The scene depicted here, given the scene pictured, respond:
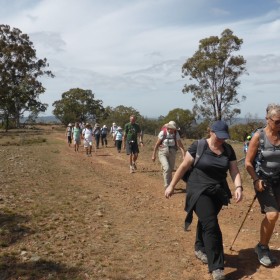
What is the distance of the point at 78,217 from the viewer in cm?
751

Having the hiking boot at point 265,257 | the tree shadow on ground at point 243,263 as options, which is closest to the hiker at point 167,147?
the tree shadow on ground at point 243,263

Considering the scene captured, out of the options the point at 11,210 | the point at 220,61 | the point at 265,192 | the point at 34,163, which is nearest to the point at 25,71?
the point at 220,61

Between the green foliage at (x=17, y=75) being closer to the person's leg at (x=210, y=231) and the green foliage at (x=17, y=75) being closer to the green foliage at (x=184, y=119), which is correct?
the green foliage at (x=184, y=119)

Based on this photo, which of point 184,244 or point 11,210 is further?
point 11,210

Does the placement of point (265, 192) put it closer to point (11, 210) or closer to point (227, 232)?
point (227, 232)

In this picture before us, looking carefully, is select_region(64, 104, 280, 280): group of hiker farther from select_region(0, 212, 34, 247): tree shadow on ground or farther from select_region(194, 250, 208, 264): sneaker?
select_region(0, 212, 34, 247): tree shadow on ground

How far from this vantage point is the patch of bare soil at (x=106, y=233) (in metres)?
5.09

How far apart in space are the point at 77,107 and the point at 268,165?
64052 mm

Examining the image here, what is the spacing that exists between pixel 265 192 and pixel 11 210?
5.04 meters

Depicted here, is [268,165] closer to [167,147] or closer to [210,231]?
[210,231]

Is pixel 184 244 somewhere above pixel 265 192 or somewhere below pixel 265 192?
below

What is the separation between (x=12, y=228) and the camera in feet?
22.0

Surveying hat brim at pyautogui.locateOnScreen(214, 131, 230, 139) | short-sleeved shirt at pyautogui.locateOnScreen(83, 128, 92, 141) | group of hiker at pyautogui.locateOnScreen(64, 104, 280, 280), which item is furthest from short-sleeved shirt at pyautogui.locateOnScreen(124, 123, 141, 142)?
hat brim at pyautogui.locateOnScreen(214, 131, 230, 139)

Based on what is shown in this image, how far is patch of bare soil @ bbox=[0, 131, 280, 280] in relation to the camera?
5.09 metres
